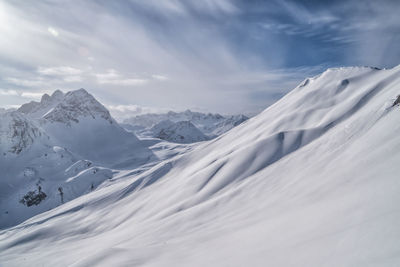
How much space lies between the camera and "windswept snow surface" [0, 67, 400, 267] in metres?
4.82

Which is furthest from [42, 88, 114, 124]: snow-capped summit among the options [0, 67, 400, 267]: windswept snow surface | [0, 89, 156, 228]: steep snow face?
[0, 67, 400, 267]: windswept snow surface

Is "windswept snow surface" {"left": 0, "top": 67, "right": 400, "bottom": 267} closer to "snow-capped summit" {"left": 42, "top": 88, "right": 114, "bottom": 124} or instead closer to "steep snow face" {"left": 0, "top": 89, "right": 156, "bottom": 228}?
"steep snow face" {"left": 0, "top": 89, "right": 156, "bottom": 228}

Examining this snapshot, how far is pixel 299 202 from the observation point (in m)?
8.92

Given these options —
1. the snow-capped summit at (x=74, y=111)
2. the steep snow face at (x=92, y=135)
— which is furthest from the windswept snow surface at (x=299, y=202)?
the snow-capped summit at (x=74, y=111)

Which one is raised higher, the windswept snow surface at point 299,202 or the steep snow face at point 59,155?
the steep snow face at point 59,155

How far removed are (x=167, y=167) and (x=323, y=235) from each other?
34796 mm

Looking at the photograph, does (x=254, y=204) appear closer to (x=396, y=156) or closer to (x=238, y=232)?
(x=238, y=232)

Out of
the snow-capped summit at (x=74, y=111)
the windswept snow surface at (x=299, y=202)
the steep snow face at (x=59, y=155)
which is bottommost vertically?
the windswept snow surface at (x=299, y=202)

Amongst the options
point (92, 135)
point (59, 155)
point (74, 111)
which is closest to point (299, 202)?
point (59, 155)

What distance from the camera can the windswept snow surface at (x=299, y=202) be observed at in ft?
15.8

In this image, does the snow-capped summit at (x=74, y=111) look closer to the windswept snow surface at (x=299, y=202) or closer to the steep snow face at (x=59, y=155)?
the steep snow face at (x=59, y=155)

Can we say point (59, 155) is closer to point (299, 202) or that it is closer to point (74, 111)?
point (74, 111)

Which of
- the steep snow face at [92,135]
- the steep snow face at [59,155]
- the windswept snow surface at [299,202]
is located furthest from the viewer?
the steep snow face at [92,135]

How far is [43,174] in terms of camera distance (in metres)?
93.4
